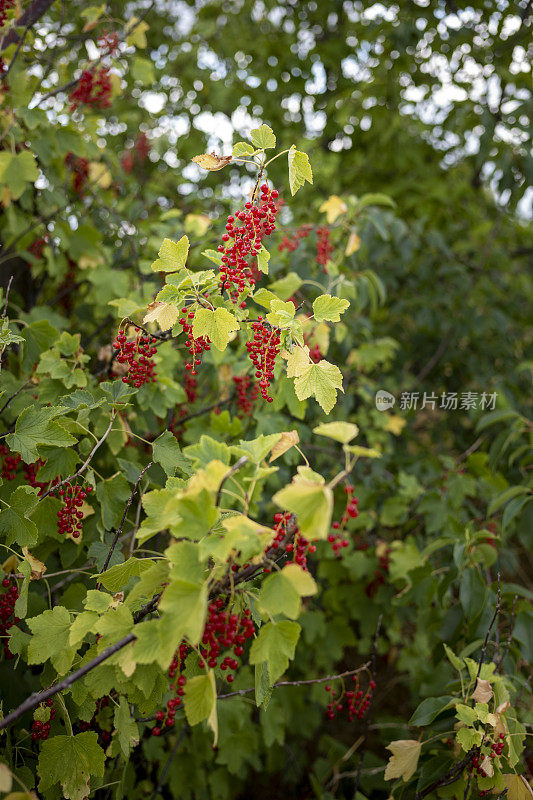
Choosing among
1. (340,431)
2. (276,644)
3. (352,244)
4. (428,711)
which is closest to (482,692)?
(428,711)

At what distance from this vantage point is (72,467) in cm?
133

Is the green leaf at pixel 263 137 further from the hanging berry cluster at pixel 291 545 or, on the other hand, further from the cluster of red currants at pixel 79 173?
the cluster of red currants at pixel 79 173

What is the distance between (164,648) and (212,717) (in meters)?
0.14

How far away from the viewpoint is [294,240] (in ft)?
7.08

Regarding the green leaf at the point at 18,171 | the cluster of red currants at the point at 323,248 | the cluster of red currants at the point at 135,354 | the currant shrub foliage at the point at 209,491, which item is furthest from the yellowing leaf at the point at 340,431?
the green leaf at the point at 18,171

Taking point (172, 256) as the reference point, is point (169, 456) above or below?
below

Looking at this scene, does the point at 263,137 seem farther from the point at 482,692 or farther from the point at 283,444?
the point at 482,692

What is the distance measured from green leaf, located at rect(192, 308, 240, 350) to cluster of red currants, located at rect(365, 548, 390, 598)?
1.57 metres

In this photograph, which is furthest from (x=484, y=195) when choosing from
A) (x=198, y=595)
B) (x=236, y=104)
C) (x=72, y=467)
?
(x=198, y=595)

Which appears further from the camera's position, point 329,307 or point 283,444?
point 329,307

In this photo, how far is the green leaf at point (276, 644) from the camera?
2.96 ft

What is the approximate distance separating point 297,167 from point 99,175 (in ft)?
5.33

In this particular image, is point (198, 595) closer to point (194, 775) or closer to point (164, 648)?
point (164, 648)

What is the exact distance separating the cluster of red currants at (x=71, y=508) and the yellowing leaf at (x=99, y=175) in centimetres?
166
